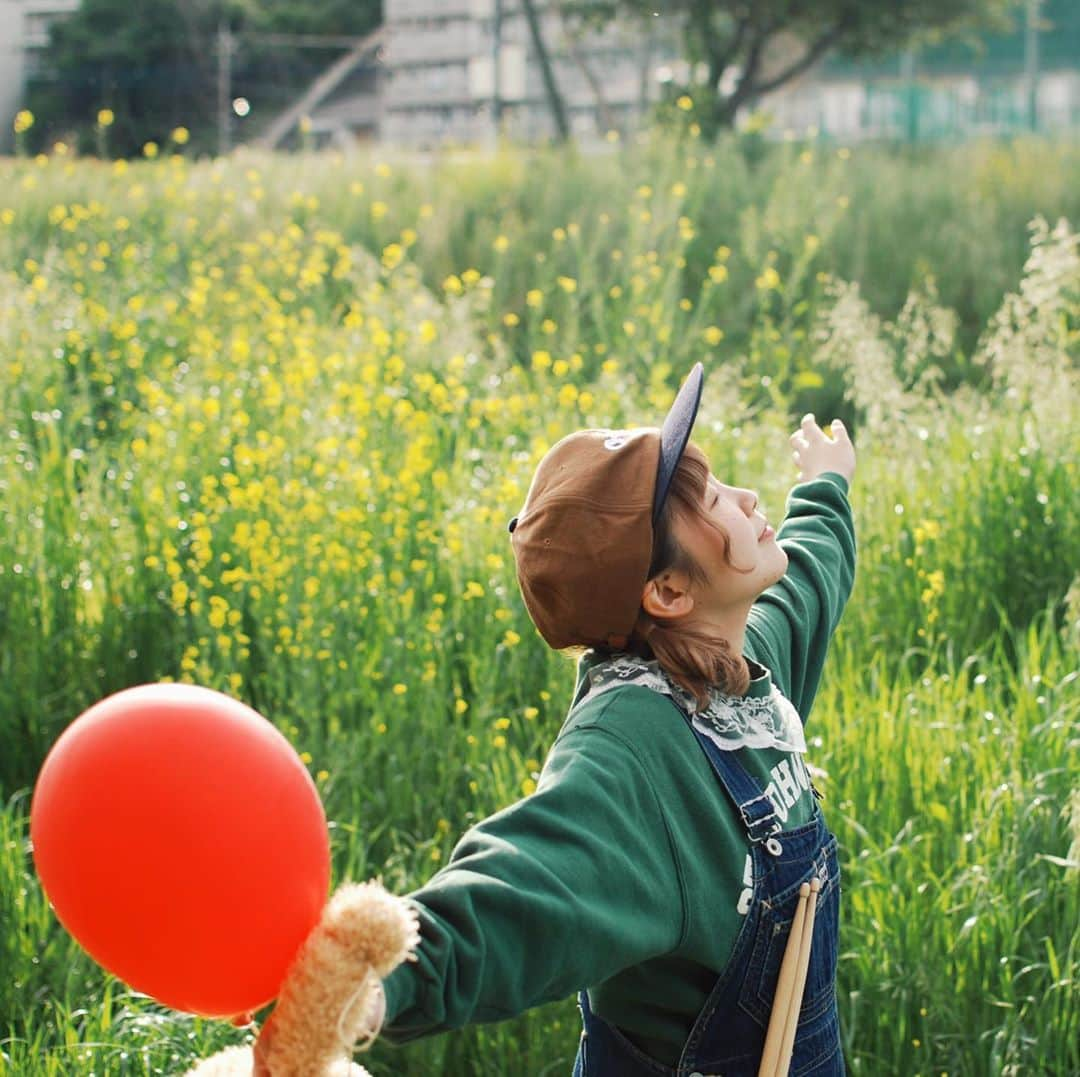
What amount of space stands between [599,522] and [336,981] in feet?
2.10

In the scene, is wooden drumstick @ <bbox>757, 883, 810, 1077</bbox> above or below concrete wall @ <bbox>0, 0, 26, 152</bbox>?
below

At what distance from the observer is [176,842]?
4.13 ft

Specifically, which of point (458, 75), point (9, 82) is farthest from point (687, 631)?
point (9, 82)

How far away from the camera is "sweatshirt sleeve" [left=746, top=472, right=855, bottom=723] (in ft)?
7.13

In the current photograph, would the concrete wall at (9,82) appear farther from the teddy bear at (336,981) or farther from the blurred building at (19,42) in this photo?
the teddy bear at (336,981)

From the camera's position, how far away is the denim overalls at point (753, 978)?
5.78ft

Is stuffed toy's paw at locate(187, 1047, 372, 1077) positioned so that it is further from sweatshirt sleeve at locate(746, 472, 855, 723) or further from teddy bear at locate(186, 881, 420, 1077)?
sweatshirt sleeve at locate(746, 472, 855, 723)

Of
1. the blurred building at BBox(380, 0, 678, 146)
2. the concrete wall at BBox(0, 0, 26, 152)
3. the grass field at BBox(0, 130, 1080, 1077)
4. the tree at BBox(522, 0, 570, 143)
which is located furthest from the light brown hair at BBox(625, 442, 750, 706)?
the concrete wall at BBox(0, 0, 26, 152)

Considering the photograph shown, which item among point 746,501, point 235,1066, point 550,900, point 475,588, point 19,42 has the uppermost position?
point 19,42

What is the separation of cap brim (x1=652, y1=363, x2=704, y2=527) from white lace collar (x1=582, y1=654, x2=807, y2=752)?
0.57 ft

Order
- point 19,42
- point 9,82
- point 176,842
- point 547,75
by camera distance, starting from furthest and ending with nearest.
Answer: point 19,42
point 9,82
point 547,75
point 176,842

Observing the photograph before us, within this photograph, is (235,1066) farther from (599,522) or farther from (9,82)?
(9,82)

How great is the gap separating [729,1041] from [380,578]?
2337 millimetres

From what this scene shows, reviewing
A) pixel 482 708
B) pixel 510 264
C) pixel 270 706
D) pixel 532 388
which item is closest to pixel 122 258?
pixel 510 264
